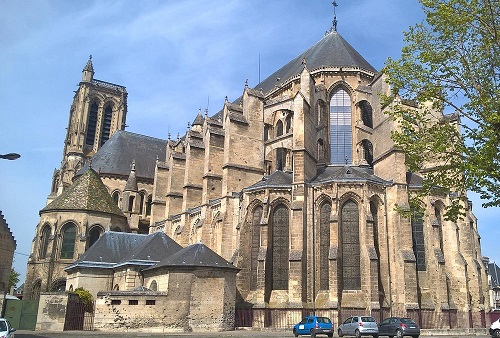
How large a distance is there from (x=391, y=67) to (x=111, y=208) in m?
26.1

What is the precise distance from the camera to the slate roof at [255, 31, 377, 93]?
3189 centimetres

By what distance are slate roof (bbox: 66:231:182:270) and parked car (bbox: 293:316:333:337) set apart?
9052mm

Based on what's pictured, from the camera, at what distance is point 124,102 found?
63094 millimetres

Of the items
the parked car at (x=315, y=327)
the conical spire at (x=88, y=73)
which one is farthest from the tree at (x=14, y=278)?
the parked car at (x=315, y=327)

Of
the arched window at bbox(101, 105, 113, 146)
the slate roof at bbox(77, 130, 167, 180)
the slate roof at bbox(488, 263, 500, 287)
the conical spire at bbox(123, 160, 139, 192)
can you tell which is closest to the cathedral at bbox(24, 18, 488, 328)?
the conical spire at bbox(123, 160, 139, 192)

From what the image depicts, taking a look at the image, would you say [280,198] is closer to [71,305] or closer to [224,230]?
[224,230]

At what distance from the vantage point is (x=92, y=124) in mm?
59125

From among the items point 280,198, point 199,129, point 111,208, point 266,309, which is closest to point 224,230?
point 280,198

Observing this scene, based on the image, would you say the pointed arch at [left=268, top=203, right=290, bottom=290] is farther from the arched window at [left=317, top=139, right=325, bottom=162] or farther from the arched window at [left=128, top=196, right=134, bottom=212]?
the arched window at [left=128, top=196, right=134, bottom=212]

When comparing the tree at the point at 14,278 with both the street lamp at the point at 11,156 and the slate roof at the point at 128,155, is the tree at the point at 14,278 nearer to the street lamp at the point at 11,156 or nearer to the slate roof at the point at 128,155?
the slate roof at the point at 128,155

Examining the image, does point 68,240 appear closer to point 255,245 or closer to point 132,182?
point 132,182

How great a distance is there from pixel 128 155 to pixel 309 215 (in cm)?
2493

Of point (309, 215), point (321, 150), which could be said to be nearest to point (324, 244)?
point (309, 215)

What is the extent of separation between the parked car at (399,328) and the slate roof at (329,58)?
60.0 feet
